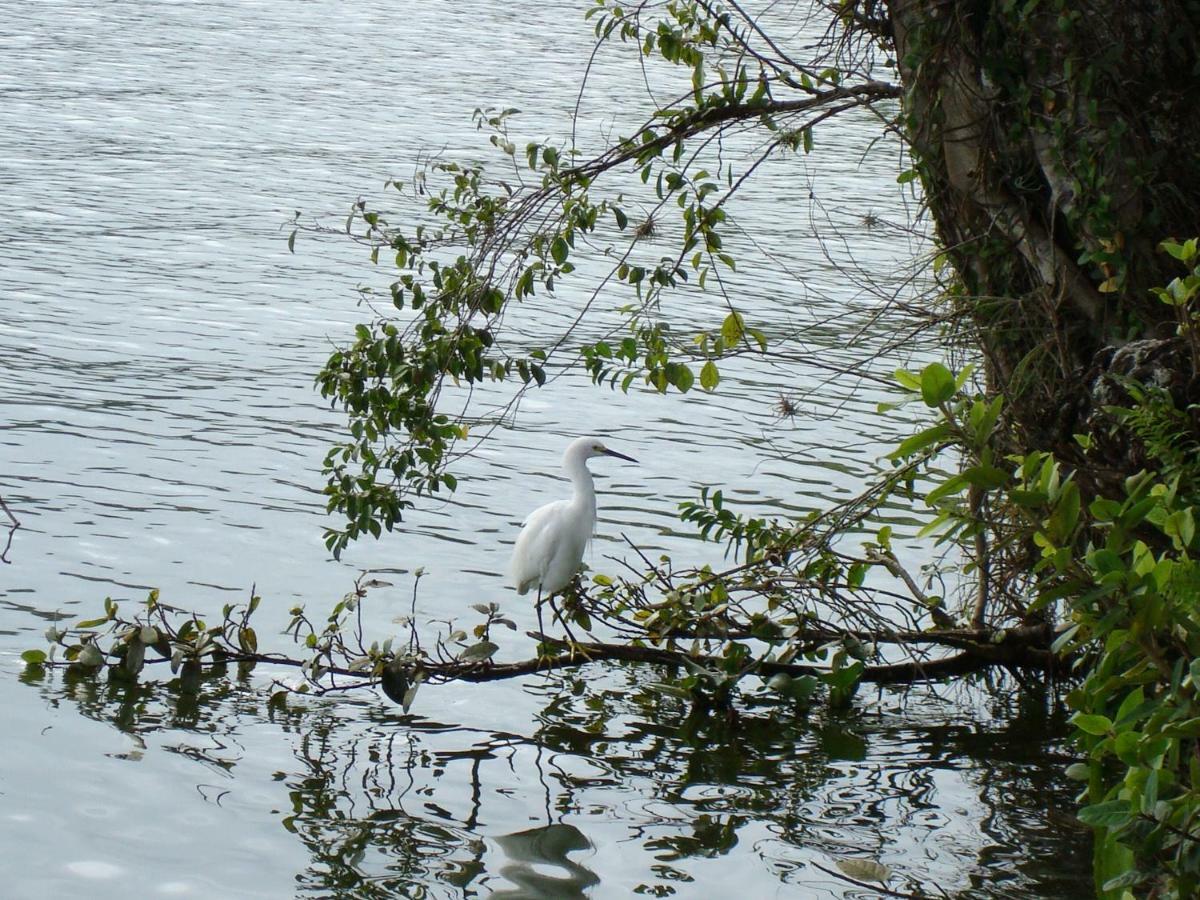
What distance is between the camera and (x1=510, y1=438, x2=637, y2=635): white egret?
8.16m

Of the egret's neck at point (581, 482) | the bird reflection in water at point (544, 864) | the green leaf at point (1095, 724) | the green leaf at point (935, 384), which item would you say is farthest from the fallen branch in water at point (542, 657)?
the green leaf at point (935, 384)

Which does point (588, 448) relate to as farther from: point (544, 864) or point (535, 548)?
point (544, 864)

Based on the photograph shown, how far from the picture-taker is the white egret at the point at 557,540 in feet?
26.8

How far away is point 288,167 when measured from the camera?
21281 mm

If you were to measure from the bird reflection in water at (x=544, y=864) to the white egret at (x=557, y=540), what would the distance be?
1.79m

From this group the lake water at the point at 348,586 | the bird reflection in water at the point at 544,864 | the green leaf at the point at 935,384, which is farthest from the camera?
the lake water at the point at 348,586

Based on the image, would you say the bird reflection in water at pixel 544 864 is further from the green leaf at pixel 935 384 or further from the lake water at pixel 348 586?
the green leaf at pixel 935 384

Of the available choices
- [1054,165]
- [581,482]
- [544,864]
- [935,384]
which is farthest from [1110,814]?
[581,482]

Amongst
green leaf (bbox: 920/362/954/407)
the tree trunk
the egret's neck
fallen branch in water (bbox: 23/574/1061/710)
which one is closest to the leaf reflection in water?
fallen branch in water (bbox: 23/574/1061/710)

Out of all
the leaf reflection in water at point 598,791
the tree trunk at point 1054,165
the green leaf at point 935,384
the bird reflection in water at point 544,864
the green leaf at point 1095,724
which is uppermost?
the tree trunk at point 1054,165

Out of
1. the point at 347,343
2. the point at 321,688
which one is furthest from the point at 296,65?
the point at 321,688

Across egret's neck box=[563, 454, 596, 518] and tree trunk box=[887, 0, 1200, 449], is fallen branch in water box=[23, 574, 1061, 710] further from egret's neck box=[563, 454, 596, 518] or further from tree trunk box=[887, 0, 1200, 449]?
tree trunk box=[887, 0, 1200, 449]

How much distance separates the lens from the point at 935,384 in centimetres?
343

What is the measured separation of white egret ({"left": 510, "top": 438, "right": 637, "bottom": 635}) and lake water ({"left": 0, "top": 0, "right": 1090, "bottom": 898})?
21.4 inches
